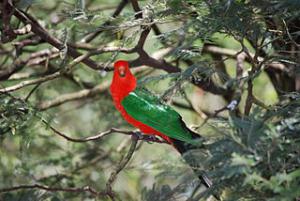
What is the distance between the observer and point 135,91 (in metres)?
1.91

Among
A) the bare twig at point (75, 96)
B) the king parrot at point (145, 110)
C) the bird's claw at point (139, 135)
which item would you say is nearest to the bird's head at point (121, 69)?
the king parrot at point (145, 110)

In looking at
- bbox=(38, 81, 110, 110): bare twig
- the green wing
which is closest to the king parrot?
the green wing

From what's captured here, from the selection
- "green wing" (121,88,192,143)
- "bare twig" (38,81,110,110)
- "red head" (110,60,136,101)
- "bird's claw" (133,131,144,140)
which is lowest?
"bare twig" (38,81,110,110)

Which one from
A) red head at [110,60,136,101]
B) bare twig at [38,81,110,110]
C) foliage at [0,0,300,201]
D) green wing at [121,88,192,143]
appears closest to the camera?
foliage at [0,0,300,201]

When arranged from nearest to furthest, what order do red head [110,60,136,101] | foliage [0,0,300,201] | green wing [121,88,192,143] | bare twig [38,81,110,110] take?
1. foliage [0,0,300,201]
2. green wing [121,88,192,143]
3. red head [110,60,136,101]
4. bare twig [38,81,110,110]

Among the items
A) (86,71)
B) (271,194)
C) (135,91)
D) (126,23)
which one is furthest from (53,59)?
(271,194)

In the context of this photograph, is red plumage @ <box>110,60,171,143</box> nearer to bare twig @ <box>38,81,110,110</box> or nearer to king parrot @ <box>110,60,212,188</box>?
king parrot @ <box>110,60,212,188</box>

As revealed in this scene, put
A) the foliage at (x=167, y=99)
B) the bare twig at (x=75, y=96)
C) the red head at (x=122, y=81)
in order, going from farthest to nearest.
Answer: the bare twig at (x=75, y=96) → the red head at (x=122, y=81) → the foliage at (x=167, y=99)

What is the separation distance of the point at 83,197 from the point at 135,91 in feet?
2.71

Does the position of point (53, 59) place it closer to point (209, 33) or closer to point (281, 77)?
point (281, 77)

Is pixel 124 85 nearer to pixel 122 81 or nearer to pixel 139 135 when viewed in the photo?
pixel 122 81

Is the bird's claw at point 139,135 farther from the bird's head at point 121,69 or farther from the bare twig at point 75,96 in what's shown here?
the bare twig at point 75,96

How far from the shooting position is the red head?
187 cm

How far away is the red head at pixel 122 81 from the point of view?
1870mm
